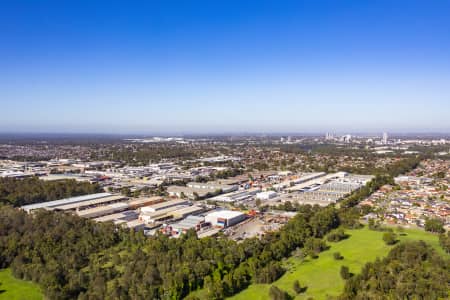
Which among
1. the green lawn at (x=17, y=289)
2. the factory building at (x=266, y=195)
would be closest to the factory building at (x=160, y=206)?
the factory building at (x=266, y=195)

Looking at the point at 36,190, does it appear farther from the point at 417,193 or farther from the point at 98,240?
the point at 417,193

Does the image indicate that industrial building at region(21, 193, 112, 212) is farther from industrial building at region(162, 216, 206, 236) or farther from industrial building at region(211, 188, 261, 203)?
industrial building at region(162, 216, 206, 236)

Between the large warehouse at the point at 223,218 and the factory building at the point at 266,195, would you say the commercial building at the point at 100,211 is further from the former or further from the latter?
the factory building at the point at 266,195

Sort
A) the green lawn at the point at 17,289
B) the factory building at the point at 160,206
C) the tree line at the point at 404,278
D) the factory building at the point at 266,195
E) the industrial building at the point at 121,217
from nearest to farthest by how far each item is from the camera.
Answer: the tree line at the point at 404,278, the green lawn at the point at 17,289, the industrial building at the point at 121,217, the factory building at the point at 160,206, the factory building at the point at 266,195

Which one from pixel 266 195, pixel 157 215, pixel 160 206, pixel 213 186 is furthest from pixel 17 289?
pixel 213 186

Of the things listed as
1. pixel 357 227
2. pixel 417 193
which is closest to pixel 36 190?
pixel 357 227

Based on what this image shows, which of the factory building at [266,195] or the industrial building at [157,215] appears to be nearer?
the industrial building at [157,215]

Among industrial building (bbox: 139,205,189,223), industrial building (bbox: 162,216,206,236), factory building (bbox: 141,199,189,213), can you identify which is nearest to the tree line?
industrial building (bbox: 162,216,206,236)
